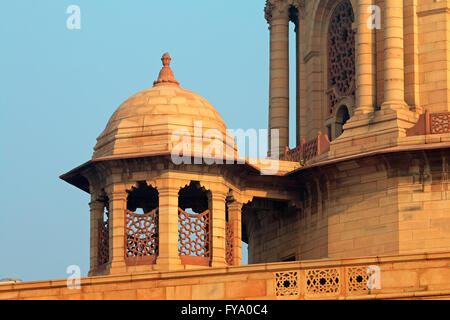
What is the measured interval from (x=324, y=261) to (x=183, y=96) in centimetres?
1212

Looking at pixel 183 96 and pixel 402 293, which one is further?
pixel 183 96

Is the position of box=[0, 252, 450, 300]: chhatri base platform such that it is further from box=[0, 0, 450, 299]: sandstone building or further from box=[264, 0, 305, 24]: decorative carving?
box=[264, 0, 305, 24]: decorative carving

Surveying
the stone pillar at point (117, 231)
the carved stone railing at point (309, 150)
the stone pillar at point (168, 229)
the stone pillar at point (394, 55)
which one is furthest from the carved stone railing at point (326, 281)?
the carved stone railing at point (309, 150)

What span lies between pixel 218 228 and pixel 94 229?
11.6 feet

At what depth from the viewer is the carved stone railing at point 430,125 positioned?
148ft

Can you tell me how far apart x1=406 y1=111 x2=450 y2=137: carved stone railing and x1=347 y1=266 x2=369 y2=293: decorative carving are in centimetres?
1067

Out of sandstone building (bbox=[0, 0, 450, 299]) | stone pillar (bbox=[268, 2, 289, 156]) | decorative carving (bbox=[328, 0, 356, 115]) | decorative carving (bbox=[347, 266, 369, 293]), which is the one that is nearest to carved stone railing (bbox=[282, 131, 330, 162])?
sandstone building (bbox=[0, 0, 450, 299])

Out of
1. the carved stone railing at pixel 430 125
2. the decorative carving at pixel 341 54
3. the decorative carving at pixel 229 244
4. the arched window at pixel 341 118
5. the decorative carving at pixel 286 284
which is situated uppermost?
the decorative carving at pixel 341 54

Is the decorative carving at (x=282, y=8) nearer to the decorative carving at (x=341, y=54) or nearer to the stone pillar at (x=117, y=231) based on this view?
the decorative carving at (x=341, y=54)

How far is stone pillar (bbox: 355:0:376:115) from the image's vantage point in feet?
156

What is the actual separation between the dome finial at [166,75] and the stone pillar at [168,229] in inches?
173

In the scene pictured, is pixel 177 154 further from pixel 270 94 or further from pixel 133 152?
pixel 270 94
